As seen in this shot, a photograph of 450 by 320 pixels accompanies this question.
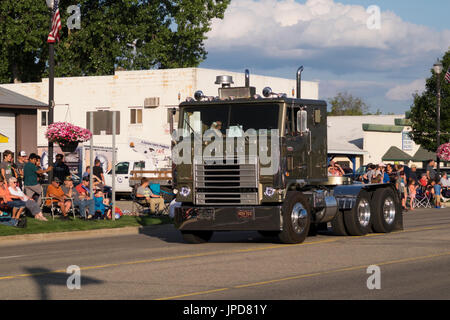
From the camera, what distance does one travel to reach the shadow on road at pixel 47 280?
10.8m

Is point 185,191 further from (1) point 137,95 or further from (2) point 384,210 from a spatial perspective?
(1) point 137,95

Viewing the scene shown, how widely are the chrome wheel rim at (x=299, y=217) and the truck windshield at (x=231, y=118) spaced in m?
1.69

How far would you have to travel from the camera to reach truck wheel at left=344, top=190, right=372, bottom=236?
61.6 ft

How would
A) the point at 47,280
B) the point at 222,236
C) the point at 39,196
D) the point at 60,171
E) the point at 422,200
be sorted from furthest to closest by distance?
the point at 422,200
the point at 60,171
the point at 39,196
the point at 222,236
the point at 47,280

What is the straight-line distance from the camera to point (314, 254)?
15.0m

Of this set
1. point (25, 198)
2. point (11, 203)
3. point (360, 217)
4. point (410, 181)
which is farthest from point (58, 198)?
point (410, 181)

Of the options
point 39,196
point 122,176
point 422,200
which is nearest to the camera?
point 39,196

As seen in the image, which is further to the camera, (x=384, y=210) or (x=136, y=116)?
(x=136, y=116)

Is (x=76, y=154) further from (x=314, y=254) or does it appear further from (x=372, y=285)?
(x=372, y=285)

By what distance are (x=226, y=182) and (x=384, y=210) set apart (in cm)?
485

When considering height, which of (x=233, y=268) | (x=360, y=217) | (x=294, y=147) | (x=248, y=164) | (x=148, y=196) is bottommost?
(x=233, y=268)

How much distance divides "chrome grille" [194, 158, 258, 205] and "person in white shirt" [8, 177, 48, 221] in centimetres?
578

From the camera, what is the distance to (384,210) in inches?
778

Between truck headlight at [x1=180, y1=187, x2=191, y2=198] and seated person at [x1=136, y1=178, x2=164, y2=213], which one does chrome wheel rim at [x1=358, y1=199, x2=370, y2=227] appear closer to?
truck headlight at [x1=180, y1=187, x2=191, y2=198]
